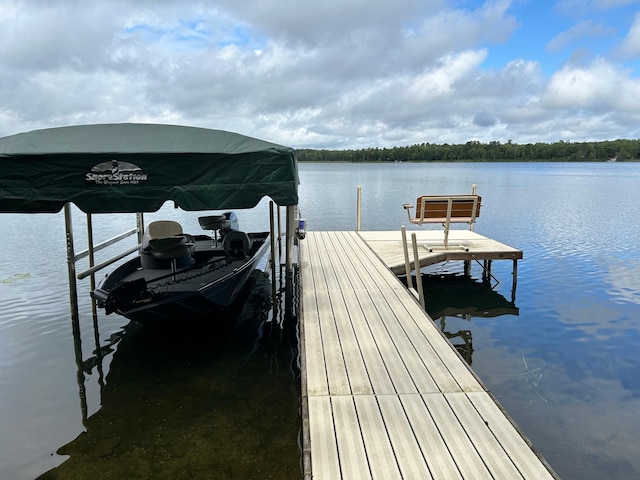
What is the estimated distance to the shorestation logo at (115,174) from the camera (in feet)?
16.4

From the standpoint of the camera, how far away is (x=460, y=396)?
3684 millimetres

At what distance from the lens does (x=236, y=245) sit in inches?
337

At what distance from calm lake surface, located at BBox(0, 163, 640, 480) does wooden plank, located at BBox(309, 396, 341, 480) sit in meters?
0.91

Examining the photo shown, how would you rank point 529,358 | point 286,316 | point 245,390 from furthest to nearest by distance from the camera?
point 286,316, point 529,358, point 245,390

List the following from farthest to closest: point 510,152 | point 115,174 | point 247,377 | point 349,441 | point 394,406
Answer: point 510,152, point 247,377, point 115,174, point 394,406, point 349,441

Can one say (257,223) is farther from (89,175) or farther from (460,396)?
(460,396)

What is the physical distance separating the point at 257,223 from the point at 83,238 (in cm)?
691

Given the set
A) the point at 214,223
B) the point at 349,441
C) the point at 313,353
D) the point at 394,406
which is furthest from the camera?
the point at 214,223

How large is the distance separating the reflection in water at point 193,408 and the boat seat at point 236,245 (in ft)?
4.69

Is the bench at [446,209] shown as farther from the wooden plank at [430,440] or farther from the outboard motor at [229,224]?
the wooden plank at [430,440]

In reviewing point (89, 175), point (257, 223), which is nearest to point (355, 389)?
point (89, 175)

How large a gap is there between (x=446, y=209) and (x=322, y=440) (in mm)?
7332

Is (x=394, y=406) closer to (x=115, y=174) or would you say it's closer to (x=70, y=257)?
(x=115, y=174)

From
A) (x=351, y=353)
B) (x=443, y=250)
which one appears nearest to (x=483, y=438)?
(x=351, y=353)
